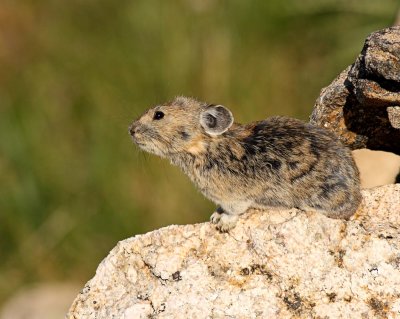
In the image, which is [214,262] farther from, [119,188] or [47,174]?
[47,174]

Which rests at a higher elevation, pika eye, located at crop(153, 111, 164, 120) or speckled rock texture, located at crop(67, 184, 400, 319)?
pika eye, located at crop(153, 111, 164, 120)

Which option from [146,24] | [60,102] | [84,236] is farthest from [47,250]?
[146,24]

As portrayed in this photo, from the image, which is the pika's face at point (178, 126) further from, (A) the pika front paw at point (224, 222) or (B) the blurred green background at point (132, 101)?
(B) the blurred green background at point (132, 101)

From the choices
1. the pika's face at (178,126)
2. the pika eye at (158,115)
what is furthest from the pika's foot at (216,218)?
the pika eye at (158,115)

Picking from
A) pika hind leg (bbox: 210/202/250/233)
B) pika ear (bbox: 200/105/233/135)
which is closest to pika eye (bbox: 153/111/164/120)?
pika ear (bbox: 200/105/233/135)

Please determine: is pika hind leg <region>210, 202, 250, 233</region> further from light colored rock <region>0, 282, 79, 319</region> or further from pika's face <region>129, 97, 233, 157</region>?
light colored rock <region>0, 282, 79, 319</region>

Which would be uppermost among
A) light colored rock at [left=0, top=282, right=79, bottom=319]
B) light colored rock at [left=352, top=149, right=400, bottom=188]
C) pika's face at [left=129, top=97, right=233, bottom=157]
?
light colored rock at [left=0, top=282, right=79, bottom=319]

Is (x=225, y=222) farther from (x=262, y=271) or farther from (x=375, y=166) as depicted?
(x=375, y=166)
